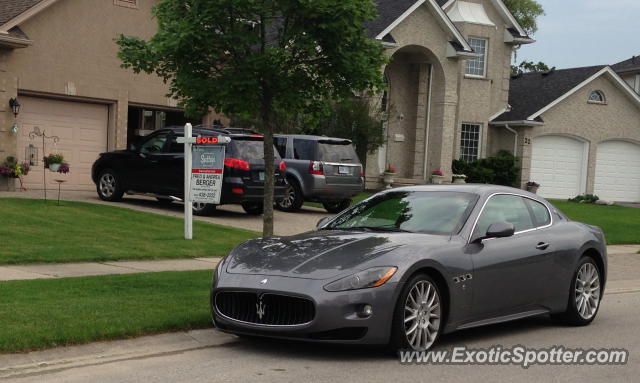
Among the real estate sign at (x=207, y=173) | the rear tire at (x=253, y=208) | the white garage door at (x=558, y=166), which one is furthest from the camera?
the white garage door at (x=558, y=166)

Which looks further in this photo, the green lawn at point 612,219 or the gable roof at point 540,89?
the gable roof at point 540,89

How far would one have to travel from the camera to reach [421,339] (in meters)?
7.58

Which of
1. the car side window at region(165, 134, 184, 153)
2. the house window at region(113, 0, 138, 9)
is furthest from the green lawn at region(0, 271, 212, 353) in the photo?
the house window at region(113, 0, 138, 9)

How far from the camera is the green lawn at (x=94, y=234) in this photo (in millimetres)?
13117

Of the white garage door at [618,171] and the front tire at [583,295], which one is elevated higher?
the white garage door at [618,171]

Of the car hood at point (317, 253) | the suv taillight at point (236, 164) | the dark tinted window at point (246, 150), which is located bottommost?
the car hood at point (317, 253)

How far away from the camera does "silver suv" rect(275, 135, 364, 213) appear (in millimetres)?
21188

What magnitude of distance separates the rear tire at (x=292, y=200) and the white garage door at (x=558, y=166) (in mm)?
16285

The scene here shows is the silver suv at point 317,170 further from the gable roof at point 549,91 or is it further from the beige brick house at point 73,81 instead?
the gable roof at point 549,91

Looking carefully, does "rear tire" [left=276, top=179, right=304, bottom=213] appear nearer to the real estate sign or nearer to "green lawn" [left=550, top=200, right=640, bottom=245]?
the real estate sign

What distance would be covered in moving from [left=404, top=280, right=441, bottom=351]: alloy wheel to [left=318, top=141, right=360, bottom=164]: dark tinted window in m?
13.8

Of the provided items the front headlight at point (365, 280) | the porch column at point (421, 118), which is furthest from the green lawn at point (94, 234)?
the porch column at point (421, 118)

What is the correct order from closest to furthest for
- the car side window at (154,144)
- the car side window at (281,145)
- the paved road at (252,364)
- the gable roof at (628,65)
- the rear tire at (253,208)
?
the paved road at (252,364), the car side window at (154,144), the rear tire at (253,208), the car side window at (281,145), the gable roof at (628,65)

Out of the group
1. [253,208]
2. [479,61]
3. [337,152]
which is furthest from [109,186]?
[479,61]
